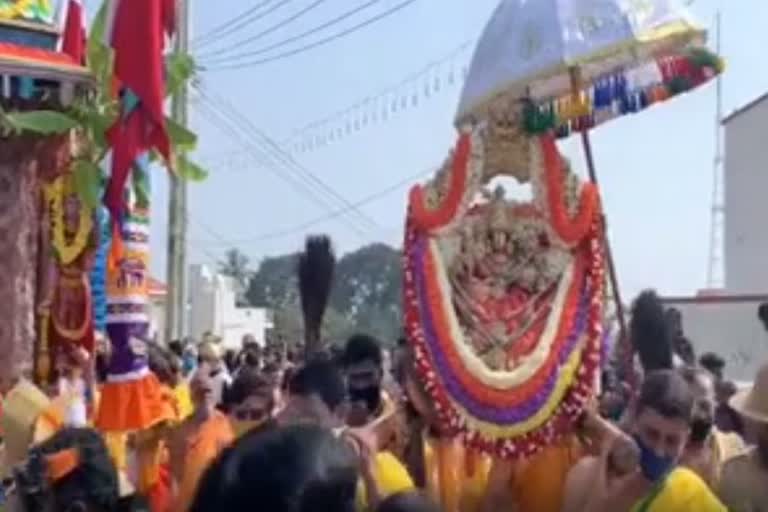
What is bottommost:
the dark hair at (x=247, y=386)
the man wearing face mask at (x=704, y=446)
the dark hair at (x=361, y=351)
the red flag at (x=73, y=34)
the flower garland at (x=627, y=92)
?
the man wearing face mask at (x=704, y=446)

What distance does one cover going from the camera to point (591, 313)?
20.8 feet

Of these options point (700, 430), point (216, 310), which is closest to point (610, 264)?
point (700, 430)

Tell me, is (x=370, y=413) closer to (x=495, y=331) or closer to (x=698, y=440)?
(x=495, y=331)

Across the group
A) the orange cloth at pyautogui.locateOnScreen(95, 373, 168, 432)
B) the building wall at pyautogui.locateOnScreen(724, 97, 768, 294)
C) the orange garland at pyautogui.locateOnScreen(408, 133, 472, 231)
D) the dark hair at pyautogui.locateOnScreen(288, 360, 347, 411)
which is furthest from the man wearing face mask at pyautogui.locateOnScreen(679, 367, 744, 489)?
the building wall at pyautogui.locateOnScreen(724, 97, 768, 294)

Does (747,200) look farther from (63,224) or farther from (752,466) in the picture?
(752,466)

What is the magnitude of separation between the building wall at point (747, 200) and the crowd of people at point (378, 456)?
26.4 m

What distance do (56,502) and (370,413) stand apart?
2.59 meters

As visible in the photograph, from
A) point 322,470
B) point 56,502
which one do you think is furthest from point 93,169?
point 322,470

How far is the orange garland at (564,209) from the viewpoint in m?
6.38

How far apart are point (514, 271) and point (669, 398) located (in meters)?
1.83

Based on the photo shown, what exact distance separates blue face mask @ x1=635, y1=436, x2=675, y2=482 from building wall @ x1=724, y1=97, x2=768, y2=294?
2878cm

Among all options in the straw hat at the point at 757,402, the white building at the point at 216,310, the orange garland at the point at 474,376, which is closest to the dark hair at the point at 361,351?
the orange garland at the point at 474,376

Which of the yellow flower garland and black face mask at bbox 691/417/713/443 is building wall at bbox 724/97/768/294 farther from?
black face mask at bbox 691/417/713/443

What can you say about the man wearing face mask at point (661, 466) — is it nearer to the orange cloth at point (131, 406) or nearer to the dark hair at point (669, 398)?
the dark hair at point (669, 398)
